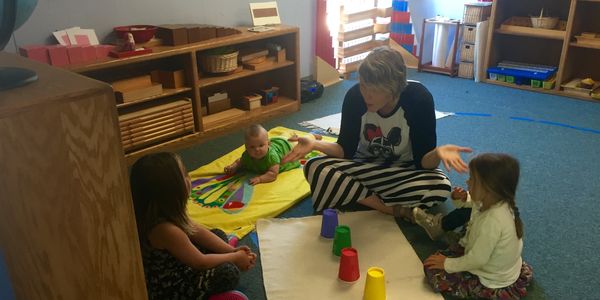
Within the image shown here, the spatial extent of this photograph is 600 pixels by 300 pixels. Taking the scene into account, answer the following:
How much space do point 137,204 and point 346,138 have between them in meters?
0.99

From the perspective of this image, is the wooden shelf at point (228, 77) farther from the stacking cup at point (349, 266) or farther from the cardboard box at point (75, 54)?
the stacking cup at point (349, 266)

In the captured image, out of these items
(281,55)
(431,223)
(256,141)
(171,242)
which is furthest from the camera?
(281,55)

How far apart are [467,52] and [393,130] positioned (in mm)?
2655

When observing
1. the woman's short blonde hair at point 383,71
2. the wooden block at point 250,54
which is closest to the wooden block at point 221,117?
the wooden block at point 250,54

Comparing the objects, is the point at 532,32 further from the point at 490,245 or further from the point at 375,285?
the point at 375,285

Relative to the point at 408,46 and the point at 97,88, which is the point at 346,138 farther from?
the point at 408,46

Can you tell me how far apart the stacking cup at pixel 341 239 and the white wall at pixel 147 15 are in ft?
5.78

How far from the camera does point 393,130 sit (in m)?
1.99

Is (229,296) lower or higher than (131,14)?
lower

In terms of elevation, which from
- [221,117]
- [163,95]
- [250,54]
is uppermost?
[250,54]

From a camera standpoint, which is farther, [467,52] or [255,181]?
[467,52]

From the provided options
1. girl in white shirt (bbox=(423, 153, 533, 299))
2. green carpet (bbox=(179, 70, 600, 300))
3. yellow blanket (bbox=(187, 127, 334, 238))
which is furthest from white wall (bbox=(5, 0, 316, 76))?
girl in white shirt (bbox=(423, 153, 533, 299))

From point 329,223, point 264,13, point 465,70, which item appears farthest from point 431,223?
point 465,70

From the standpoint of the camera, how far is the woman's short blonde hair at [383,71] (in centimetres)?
176
